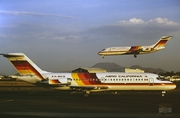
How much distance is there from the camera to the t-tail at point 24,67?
34.3 metres

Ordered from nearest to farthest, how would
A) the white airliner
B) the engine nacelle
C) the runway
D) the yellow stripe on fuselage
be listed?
the runway < the engine nacelle < the yellow stripe on fuselage < the white airliner

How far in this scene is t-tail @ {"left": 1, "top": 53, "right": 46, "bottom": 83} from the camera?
113 feet

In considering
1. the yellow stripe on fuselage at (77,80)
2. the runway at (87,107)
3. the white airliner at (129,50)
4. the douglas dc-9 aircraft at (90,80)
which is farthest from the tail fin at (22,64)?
the white airliner at (129,50)

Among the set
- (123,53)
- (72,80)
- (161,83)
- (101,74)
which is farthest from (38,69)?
(123,53)

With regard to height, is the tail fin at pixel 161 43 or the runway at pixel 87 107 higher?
the tail fin at pixel 161 43

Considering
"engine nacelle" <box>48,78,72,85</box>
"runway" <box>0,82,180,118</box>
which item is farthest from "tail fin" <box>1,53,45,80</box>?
"runway" <box>0,82,180,118</box>

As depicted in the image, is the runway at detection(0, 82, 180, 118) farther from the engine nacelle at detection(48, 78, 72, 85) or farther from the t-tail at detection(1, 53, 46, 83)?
the t-tail at detection(1, 53, 46, 83)

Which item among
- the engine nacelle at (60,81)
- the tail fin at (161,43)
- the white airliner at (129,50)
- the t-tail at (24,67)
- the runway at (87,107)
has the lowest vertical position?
the runway at (87,107)

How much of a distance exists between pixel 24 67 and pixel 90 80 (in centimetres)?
744

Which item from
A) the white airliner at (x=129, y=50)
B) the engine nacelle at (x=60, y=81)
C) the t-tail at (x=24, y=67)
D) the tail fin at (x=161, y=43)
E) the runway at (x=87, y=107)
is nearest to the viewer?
the runway at (x=87, y=107)

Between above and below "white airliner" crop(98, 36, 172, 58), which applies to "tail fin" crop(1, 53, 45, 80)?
below

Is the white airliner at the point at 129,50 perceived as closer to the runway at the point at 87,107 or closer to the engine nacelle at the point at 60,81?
the engine nacelle at the point at 60,81

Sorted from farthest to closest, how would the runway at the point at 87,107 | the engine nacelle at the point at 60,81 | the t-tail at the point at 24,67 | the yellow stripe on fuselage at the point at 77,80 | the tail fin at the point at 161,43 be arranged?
the tail fin at the point at 161,43 < the t-tail at the point at 24,67 < the yellow stripe on fuselage at the point at 77,80 < the engine nacelle at the point at 60,81 < the runway at the point at 87,107

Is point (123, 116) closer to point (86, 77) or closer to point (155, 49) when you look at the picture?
point (86, 77)
